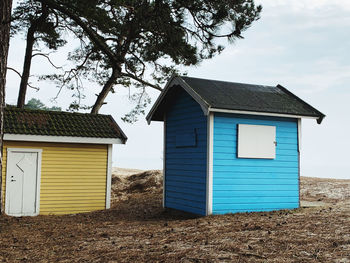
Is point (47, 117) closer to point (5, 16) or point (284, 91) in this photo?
point (5, 16)

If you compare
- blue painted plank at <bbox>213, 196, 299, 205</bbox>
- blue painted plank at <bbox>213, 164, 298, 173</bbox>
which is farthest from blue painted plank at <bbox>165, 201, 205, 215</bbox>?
blue painted plank at <bbox>213, 164, 298, 173</bbox>

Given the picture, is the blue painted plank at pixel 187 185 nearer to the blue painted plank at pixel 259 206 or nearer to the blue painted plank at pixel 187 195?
the blue painted plank at pixel 187 195

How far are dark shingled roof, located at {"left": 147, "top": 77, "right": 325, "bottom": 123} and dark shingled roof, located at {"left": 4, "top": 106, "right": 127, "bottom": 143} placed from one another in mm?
2184

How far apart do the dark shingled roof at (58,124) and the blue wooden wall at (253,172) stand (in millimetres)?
4815

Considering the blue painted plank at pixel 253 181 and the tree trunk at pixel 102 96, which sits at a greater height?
the tree trunk at pixel 102 96

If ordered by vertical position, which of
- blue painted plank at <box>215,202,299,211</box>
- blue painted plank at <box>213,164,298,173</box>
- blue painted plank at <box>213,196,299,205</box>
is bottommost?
blue painted plank at <box>215,202,299,211</box>

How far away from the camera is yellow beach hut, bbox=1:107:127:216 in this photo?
1400cm

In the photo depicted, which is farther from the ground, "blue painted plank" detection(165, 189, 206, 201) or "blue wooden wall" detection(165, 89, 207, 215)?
"blue wooden wall" detection(165, 89, 207, 215)

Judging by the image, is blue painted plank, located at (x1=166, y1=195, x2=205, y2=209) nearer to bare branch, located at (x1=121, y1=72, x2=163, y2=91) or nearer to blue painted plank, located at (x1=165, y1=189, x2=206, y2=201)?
blue painted plank, located at (x1=165, y1=189, x2=206, y2=201)

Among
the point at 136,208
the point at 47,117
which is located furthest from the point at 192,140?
the point at 47,117

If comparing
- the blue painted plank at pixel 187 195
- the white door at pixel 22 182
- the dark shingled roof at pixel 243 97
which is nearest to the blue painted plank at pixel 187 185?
the blue painted plank at pixel 187 195

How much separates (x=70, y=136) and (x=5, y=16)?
4478 millimetres

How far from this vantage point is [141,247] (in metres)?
7.86

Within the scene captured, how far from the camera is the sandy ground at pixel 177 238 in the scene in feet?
22.6
